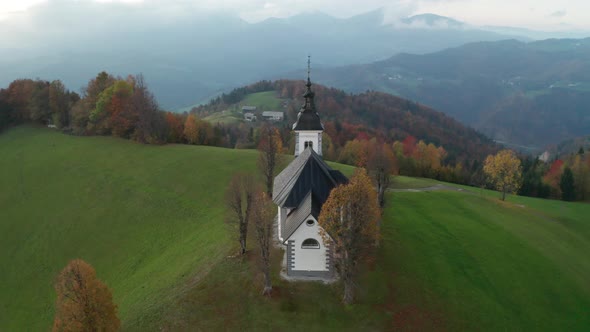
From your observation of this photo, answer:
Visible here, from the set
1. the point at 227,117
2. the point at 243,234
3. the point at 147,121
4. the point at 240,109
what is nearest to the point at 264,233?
the point at 243,234

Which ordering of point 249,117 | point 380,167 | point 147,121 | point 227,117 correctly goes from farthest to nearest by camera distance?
point 249,117 → point 227,117 → point 147,121 → point 380,167

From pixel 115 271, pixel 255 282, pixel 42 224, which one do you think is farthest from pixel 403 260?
pixel 42 224

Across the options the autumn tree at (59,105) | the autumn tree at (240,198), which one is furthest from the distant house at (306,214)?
the autumn tree at (59,105)

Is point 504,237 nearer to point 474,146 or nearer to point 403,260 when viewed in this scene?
point 403,260

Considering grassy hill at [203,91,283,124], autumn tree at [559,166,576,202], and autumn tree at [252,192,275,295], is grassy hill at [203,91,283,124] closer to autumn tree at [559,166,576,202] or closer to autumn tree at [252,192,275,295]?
autumn tree at [559,166,576,202]

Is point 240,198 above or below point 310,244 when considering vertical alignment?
above

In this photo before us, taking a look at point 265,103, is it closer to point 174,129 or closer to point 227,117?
point 227,117
